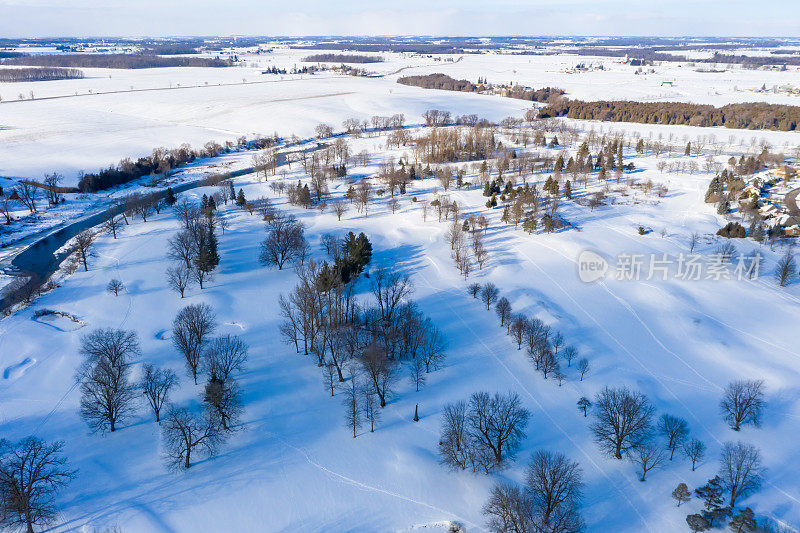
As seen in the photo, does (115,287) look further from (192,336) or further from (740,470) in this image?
(740,470)

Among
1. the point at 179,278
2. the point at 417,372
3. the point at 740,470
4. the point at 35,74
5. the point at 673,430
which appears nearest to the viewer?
the point at 740,470

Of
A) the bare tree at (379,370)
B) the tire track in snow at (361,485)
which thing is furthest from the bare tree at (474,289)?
the tire track in snow at (361,485)

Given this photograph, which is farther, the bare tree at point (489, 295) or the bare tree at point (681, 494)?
the bare tree at point (489, 295)

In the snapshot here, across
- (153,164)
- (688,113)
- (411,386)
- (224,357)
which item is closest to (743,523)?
(411,386)

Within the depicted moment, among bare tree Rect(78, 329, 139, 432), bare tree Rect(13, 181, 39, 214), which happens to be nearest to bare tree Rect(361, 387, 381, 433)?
bare tree Rect(78, 329, 139, 432)

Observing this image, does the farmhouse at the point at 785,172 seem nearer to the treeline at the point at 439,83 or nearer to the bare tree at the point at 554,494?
the bare tree at the point at 554,494

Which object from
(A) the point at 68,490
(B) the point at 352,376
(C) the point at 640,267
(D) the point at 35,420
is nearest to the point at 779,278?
(C) the point at 640,267

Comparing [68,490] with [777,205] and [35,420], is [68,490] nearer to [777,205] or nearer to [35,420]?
[35,420]

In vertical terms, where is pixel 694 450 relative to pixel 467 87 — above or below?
below
